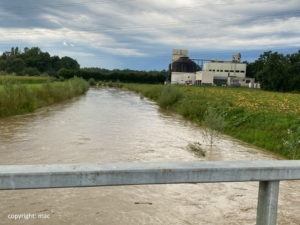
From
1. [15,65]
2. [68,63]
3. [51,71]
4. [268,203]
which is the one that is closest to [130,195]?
[268,203]

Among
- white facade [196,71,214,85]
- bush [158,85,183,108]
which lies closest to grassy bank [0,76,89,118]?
bush [158,85,183,108]

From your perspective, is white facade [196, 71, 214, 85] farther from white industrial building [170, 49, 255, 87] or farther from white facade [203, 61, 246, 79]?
white facade [203, 61, 246, 79]

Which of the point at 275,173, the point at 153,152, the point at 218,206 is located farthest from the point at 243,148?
the point at 275,173

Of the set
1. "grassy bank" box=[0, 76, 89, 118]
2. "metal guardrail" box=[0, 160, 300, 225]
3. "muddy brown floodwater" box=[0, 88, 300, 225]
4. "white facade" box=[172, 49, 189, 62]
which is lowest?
"muddy brown floodwater" box=[0, 88, 300, 225]

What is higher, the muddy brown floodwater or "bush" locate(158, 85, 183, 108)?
"bush" locate(158, 85, 183, 108)

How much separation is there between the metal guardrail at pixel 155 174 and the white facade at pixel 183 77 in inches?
3687

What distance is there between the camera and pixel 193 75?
10044 cm

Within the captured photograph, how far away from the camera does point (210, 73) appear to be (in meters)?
91.8

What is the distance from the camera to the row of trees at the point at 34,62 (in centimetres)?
9394

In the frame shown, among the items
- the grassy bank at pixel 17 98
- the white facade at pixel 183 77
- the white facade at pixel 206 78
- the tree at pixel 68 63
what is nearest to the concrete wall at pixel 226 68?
the white facade at pixel 183 77

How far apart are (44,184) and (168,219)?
4.14m

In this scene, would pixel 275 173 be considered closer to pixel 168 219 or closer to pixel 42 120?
pixel 168 219

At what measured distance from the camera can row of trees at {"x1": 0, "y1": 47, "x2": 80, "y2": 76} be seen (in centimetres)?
9394

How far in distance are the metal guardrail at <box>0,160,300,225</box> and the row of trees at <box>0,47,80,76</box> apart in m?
98.5
